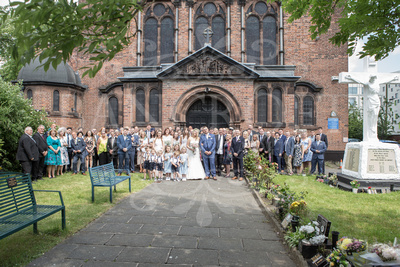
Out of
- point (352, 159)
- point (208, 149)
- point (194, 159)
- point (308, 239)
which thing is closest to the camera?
point (308, 239)

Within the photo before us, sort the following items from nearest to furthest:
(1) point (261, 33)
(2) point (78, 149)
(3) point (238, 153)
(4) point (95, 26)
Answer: (4) point (95, 26)
(3) point (238, 153)
(2) point (78, 149)
(1) point (261, 33)

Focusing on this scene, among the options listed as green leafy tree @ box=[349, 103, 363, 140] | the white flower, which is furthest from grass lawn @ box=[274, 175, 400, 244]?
green leafy tree @ box=[349, 103, 363, 140]

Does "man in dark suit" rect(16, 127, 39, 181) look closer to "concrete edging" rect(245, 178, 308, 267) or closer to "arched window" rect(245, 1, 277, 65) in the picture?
"concrete edging" rect(245, 178, 308, 267)

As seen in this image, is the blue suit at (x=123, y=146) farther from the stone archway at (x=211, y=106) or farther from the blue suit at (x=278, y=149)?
the blue suit at (x=278, y=149)

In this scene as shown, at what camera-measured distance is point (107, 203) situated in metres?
6.74

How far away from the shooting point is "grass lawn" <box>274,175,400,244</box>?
4785mm

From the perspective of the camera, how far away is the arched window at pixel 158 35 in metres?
20.5

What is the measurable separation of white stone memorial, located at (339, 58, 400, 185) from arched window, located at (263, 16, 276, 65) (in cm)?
1110

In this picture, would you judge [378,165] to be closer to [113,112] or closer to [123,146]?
[123,146]

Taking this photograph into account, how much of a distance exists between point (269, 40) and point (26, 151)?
17465 mm

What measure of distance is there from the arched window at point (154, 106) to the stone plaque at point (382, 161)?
41.0ft

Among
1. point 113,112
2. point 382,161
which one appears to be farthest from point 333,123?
point 113,112

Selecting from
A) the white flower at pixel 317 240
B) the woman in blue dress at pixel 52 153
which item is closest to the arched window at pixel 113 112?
the woman in blue dress at pixel 52 153

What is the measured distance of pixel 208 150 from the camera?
11039 mm
